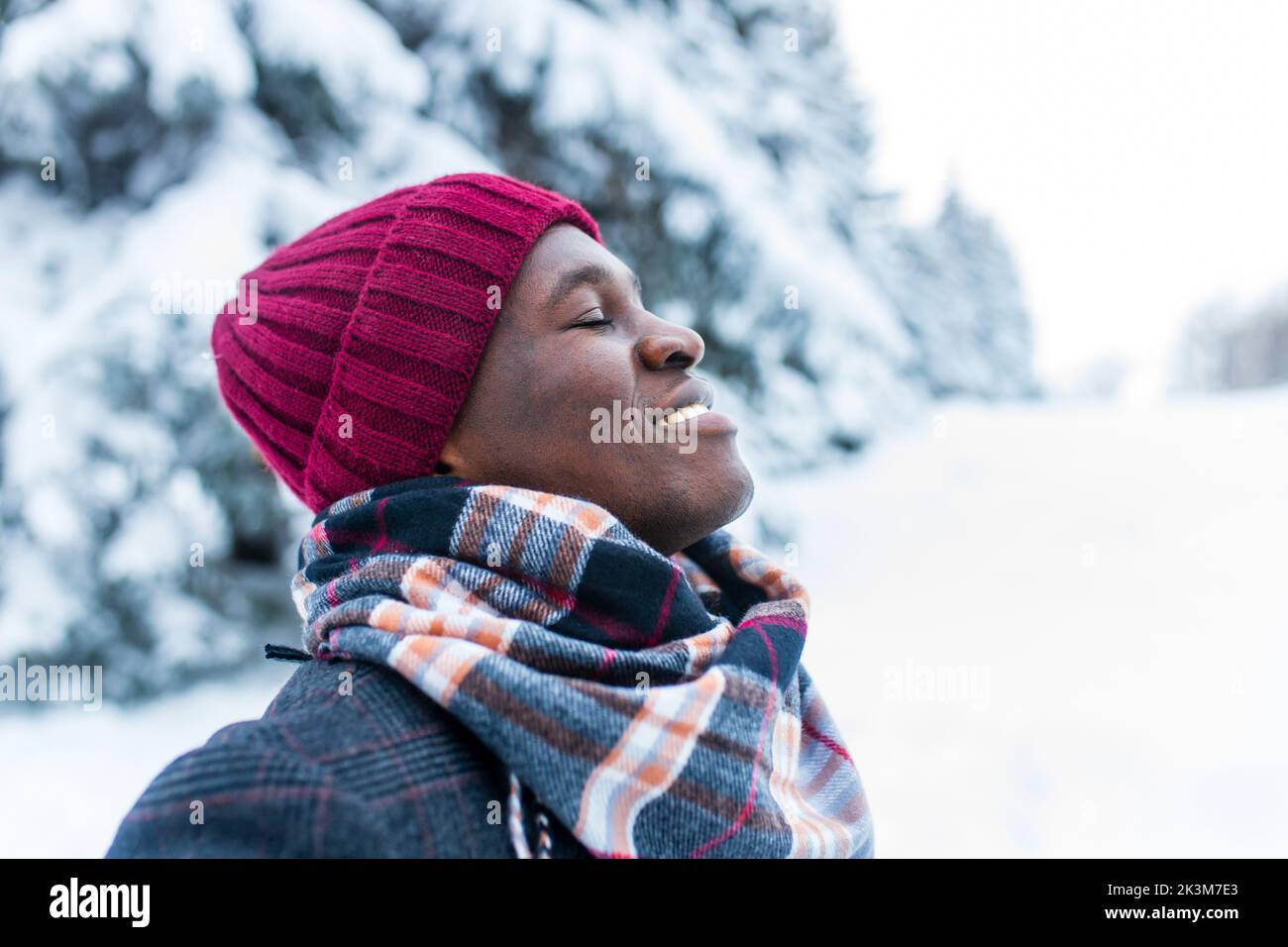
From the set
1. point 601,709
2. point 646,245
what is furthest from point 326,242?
point 646,245

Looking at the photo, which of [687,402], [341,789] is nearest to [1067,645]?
[687,402]

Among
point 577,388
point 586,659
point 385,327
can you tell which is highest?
point 385,327

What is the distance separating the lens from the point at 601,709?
3.71ft

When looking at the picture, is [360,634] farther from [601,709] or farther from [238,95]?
[238,95]

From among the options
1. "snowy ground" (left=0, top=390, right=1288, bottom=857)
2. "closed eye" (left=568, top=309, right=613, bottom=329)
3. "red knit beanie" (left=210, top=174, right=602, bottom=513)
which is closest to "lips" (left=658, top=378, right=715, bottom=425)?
"closed eye" (left=568, top=309, right=613, bottom=329)

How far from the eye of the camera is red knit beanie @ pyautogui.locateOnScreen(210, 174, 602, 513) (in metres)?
1.53

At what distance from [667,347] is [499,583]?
0.56 m

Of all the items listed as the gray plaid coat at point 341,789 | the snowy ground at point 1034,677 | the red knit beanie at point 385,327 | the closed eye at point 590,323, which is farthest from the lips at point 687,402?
the snowy ground at point 1034,677

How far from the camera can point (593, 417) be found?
149 cm

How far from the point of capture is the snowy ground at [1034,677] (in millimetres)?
3676

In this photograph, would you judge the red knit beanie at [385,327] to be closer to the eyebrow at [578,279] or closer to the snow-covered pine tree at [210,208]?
the eyebrow at [578,279]

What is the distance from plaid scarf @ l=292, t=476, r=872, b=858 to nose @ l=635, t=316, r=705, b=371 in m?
0.33

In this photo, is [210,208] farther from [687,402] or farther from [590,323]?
[687,402]

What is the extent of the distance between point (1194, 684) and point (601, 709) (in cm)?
475
